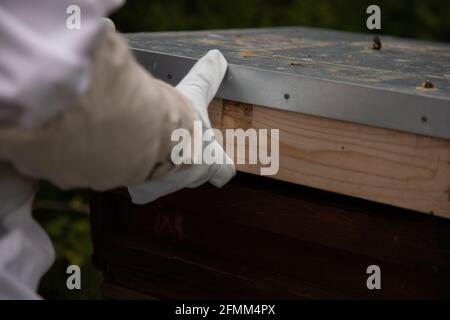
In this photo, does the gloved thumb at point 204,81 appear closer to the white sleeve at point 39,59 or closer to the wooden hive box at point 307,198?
the wooden hive box at point 307,198

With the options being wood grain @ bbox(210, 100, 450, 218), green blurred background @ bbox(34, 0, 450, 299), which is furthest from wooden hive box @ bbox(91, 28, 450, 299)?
green blurred background @ bbox(34, 0, 450, 299)

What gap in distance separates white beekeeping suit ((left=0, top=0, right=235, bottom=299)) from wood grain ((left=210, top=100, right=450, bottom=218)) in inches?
14.8

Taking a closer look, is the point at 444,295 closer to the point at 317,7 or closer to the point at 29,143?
the point at 29,143

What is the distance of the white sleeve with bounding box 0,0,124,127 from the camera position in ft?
2.80

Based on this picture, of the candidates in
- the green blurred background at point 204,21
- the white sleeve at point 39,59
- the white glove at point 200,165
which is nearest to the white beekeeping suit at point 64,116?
the white sleeve at point 39,59

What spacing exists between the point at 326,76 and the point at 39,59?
28.8 inches

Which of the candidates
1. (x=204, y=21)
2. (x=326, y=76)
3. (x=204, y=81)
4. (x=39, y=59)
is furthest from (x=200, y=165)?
(x=204, y=21)

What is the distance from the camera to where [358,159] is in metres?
1.42

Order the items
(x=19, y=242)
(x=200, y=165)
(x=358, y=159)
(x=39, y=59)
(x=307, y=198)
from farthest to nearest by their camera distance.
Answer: (x=307, y=198)
(x=358, y=159)
(x=200, y=165)
(x=19, y=242)
(x=39, y=59)

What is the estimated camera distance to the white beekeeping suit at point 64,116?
0.86m

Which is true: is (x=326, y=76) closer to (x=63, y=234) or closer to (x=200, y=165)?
(x=200, y=165)

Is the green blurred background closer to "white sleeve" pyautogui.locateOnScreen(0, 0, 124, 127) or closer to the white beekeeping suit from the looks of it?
the white beekeeping suit

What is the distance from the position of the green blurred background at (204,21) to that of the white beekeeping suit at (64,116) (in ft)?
8.03
